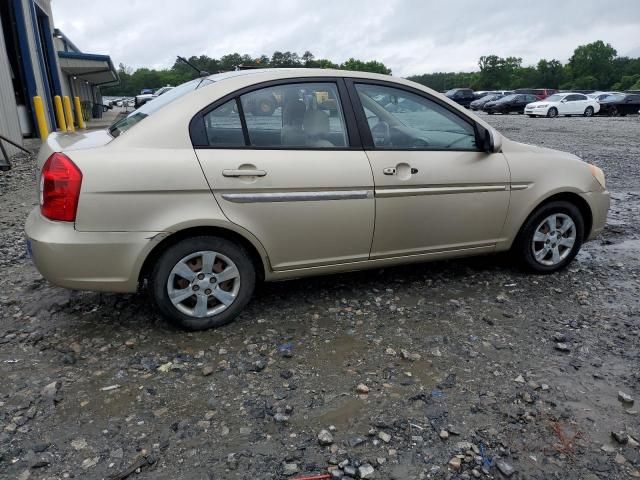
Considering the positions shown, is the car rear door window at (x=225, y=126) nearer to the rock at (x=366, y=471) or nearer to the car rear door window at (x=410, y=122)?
the car rear door window at (x=410, y=122)

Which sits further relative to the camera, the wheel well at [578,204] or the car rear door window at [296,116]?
the wheel well at [578,204]

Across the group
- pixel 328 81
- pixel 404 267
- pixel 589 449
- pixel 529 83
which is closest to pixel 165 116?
pixel 328 81

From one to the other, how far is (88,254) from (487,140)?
2.93m

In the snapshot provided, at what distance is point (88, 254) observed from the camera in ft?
9.93

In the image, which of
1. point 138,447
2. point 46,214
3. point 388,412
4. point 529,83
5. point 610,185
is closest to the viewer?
point 138,447

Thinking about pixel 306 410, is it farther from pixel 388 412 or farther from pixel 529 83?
pixel 529 83

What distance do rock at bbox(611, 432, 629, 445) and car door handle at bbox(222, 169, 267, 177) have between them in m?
2.39

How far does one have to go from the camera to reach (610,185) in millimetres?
8664

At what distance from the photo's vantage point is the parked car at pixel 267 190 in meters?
3.04

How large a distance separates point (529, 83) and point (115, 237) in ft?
361

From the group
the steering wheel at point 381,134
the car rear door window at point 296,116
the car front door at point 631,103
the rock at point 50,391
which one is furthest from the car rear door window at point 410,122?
the car front door at point 631,103

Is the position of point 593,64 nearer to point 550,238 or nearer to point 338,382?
point 550,238

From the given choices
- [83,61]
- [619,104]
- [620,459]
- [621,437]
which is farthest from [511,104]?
[620,459]

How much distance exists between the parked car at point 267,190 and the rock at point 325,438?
124 cm
